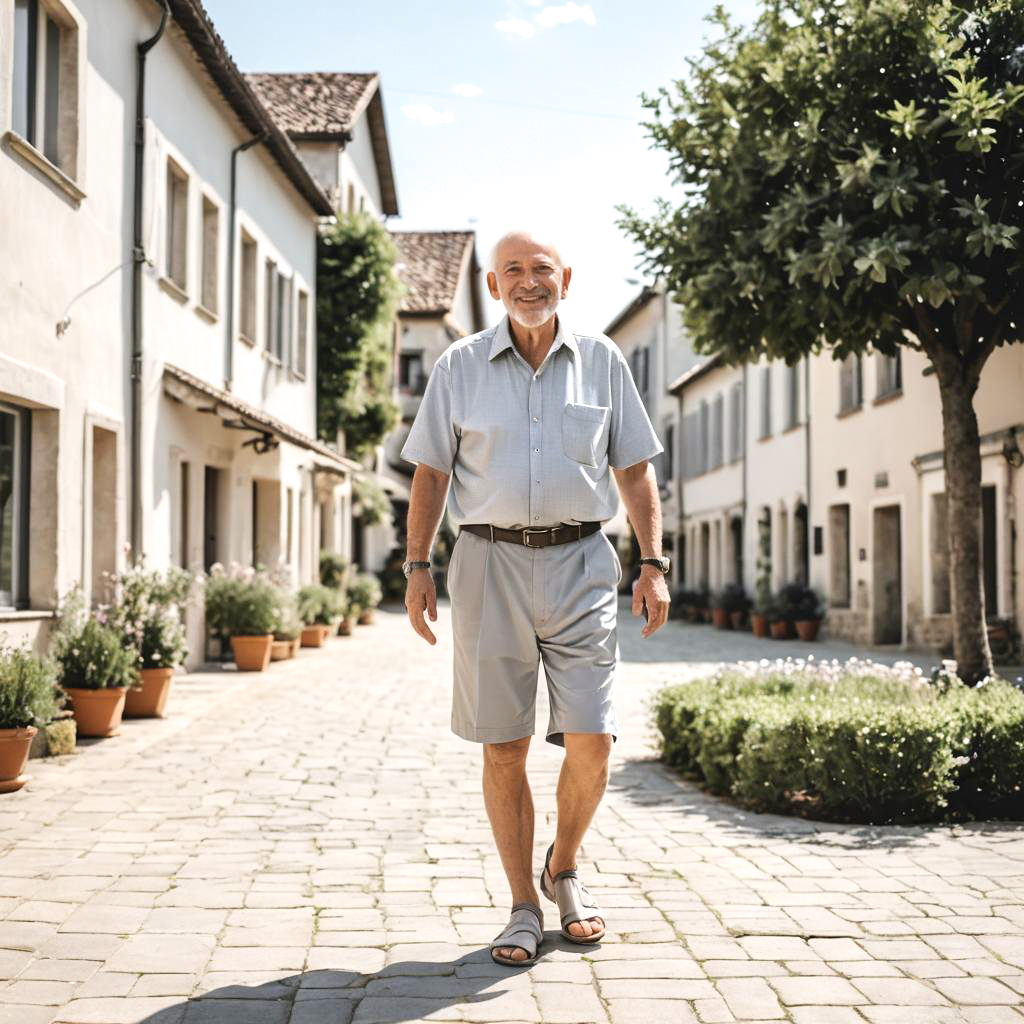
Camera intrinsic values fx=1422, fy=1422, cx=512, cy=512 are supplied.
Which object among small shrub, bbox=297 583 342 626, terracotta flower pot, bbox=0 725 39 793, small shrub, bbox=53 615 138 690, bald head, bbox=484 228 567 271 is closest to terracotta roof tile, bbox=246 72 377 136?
small shrub, bbox=297 583 342 626

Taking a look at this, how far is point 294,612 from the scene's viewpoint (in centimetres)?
1738

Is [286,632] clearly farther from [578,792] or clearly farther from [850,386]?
[578,792]

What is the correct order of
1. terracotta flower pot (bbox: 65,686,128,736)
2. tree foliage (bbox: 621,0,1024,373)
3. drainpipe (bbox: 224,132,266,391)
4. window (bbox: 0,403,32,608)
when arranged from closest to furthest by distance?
tree foliage (bbox: 621,0,1024,373), terracotta flower pot (bbox: 65,686,128,736), window (bbox: 0,403,32,608), drainpipe (bbox: 224,132,266,391)

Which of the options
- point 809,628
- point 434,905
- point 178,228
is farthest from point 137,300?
point 809,628

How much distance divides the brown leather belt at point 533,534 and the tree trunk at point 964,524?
5.15 metres

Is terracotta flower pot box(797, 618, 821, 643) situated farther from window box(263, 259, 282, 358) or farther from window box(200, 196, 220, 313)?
window box(200, 196, 220, 313)

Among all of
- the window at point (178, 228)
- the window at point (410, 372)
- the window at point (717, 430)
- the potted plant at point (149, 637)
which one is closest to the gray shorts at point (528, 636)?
the potted plant at point (149, 637)

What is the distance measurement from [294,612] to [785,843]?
39.1 feet

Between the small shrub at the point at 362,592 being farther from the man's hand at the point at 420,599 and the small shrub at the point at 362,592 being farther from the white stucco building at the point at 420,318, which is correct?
the man's hand at the point at 420,599

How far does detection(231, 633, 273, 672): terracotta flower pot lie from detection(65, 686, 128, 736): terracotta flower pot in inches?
224

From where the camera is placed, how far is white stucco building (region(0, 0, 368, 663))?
9.70 m

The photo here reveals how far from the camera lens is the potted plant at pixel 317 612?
19.2 meters

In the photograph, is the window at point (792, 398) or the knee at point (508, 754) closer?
the knee at point (508, 754)

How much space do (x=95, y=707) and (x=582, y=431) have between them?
607cm
